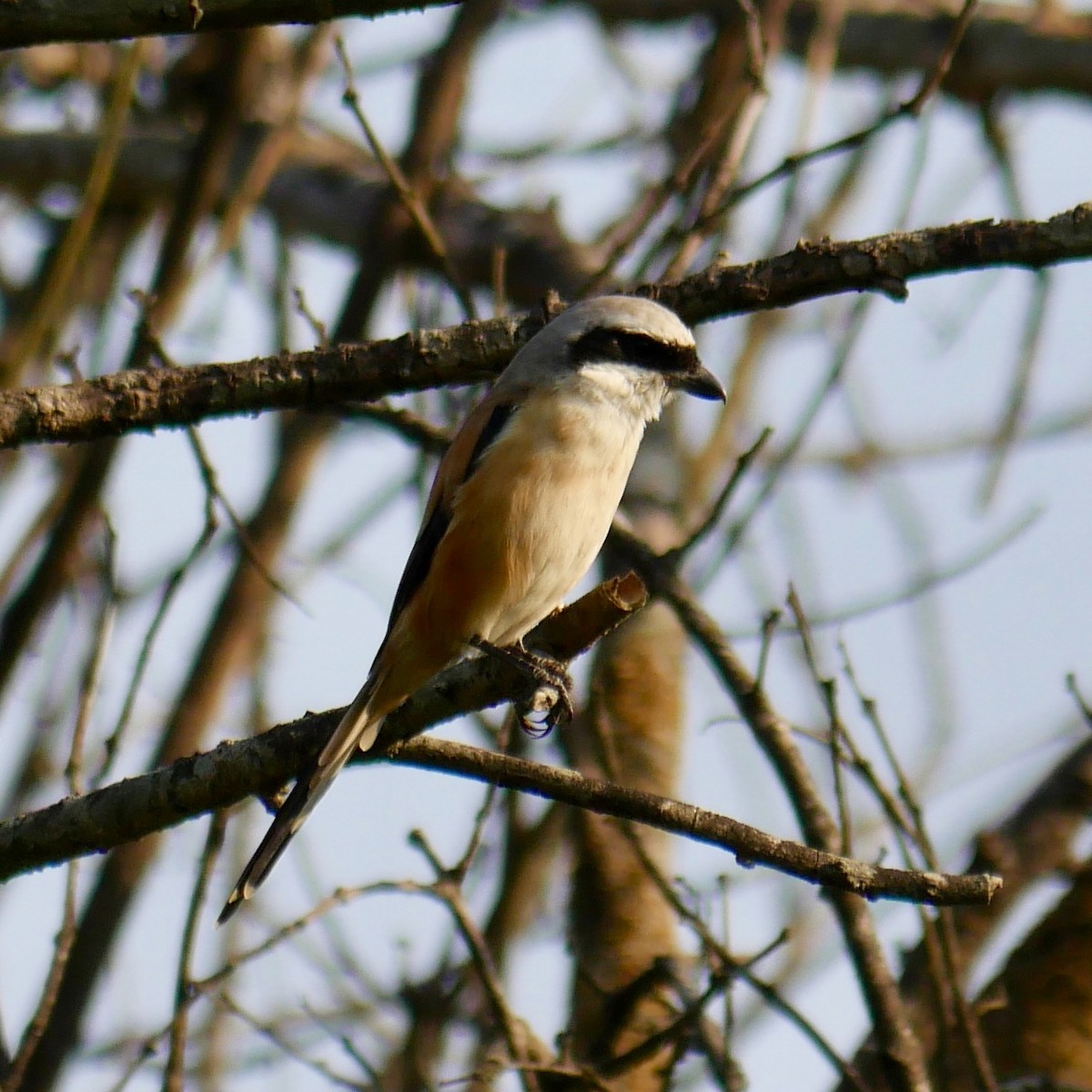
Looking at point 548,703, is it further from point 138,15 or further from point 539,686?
point 138,15

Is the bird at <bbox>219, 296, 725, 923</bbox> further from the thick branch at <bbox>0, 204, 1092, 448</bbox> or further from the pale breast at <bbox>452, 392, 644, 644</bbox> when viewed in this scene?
the thick branch at <bbox>0, 204, 1092, 448</bbox>

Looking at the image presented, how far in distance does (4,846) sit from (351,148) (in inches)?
184

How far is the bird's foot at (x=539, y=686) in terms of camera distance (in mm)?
2887

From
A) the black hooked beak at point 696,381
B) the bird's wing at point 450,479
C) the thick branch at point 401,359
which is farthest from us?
the black hooked beak at point 696,381

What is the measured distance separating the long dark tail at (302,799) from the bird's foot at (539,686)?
0.97 feet

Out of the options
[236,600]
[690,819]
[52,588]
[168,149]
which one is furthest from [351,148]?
[690,819]

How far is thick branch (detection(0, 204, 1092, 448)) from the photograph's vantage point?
8.99 feet

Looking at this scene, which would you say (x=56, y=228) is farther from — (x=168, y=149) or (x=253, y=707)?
(x=253, y=707)

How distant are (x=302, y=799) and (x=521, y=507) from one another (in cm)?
82

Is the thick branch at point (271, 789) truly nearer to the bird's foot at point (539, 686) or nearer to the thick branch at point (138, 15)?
the bird's foot at point (539, 686)

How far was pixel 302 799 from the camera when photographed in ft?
9.08

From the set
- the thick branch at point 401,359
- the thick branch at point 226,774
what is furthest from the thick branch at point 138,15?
the thick branch at point 226,774

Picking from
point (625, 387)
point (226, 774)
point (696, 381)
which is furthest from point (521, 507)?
point (226, 774)

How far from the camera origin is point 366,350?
2.86 m
